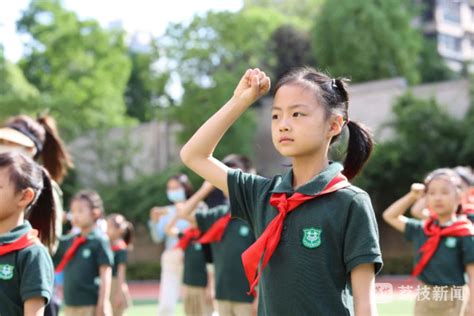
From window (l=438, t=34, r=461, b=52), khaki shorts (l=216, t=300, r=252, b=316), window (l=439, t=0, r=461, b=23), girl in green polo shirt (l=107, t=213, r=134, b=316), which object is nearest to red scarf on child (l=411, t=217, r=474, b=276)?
khaki shorts (l=216, t=300, r=252, b=316)

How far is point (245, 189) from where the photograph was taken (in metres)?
2.88

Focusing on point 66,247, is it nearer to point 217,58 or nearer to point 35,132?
point 35,132

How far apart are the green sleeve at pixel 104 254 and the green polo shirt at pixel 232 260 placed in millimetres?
820

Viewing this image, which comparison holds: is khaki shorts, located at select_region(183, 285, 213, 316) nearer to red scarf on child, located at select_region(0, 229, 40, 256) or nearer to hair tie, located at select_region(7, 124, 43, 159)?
hair tie, located at select_region(7, 124, 43, 159)

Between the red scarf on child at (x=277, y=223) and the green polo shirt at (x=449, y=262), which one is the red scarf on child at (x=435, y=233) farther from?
the red scarf on child at (x=277, y=223)

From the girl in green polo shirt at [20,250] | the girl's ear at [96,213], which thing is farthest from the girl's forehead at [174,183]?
the girl in green polo shirt at [20,250]

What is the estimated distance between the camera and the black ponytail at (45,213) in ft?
13.0

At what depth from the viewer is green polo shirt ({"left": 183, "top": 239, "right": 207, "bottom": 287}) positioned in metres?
8.07

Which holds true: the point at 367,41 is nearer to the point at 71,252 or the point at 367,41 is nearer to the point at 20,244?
the point at 71,252

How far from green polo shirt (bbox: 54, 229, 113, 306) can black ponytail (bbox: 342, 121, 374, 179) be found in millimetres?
3993

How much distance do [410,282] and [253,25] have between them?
74.6 ft

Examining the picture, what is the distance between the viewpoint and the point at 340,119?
280 cm

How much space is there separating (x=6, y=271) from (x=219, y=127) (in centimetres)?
109

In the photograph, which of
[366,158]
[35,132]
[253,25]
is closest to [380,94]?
[253,25]
